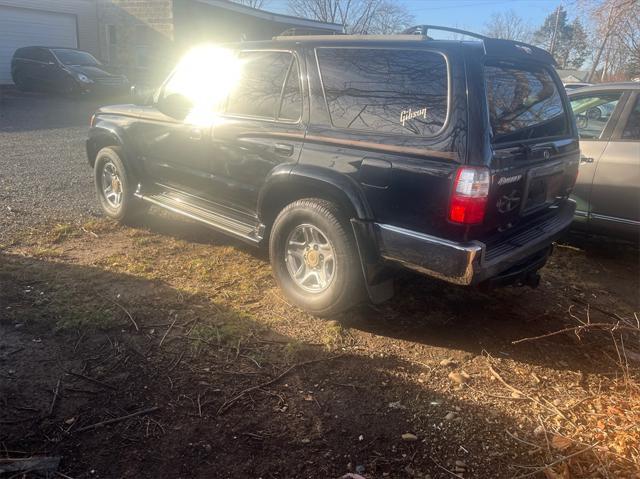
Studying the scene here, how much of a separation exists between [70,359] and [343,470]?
72.4 inches

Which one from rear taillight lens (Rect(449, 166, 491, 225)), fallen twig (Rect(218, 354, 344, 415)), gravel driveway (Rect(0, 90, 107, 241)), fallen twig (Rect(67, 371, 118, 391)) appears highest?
rear taillight lens (Rect(449, 166, 491, 225))

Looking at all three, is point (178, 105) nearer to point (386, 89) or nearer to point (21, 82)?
point (386, 89)

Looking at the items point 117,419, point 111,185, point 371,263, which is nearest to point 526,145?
point 371,263

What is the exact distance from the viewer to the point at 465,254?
119 inches

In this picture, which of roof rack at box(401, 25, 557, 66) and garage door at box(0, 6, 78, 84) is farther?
garage door at box(0, 6, 78, 84)

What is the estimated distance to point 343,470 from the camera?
2.44 meters

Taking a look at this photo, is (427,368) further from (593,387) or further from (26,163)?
(26,163)

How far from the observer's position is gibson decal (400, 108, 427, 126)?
10.5ft

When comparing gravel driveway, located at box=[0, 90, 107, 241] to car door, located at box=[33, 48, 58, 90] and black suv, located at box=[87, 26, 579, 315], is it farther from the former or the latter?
black suv, located at box=[87, 26, 579, 315]

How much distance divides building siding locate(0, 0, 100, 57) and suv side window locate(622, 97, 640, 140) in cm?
2331

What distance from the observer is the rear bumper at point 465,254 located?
3.05m

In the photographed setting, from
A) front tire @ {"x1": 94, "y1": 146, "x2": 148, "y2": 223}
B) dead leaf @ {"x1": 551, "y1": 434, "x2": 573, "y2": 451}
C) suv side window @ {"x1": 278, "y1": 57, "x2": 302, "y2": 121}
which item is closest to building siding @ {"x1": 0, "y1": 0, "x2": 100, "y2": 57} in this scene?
front tire @ {"x1": 94, "y1": 146, "x2": 148, "y2": 223}

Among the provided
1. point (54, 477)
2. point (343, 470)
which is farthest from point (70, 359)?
point (343, 470)

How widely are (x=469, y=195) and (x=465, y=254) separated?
34cm
